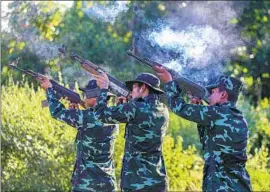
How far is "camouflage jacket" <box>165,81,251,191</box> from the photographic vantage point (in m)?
6.89

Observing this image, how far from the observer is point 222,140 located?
6.92 m

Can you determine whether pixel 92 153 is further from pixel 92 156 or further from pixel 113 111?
pixel 113 111

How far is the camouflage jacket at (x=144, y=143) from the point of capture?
765 cm

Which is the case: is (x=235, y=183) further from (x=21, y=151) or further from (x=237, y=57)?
(x=237, y=57)

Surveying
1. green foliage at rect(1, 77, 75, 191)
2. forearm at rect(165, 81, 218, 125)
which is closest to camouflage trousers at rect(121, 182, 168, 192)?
forearm at rect(165, 81, 218, 125)

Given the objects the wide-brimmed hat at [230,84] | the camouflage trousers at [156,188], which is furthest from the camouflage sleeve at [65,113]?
the wide-brimmed hat at [230,84]

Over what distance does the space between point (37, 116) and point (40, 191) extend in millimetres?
1198

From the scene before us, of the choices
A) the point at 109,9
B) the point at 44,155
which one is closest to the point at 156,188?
the point at 44,155

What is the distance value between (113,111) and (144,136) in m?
0.49

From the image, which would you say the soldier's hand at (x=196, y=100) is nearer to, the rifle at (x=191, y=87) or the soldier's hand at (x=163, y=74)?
the rifle at (x=191, y=87)

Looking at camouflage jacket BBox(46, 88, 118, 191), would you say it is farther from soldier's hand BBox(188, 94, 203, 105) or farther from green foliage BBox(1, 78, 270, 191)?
green foliage BBox(1, 78, 270, 191)

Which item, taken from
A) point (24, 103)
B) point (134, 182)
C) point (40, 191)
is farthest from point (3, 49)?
point (134, 182)

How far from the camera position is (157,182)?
7.86m

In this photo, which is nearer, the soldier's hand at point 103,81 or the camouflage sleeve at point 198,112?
the camouflage sleeve at point 198,112
